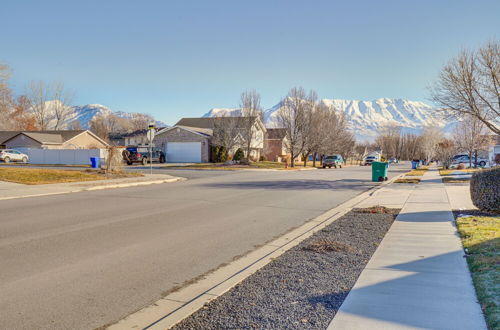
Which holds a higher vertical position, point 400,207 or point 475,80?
point 475,80

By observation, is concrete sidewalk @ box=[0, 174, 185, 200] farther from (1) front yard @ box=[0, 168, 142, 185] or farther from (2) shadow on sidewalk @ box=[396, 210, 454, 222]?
(2) shadow on sidewalk @ box=[396, 210, 454, 222]

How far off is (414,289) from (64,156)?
47.5 meters

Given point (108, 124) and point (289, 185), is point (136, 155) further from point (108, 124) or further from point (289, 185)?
point (108, 124)

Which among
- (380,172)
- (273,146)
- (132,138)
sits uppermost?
(132,138)

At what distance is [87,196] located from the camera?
589 inches

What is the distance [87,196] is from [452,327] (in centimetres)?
1379

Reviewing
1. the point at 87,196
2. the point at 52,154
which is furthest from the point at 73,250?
the point at 52,154

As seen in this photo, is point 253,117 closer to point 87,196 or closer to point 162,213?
point 87,196

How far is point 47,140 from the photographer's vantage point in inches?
2222

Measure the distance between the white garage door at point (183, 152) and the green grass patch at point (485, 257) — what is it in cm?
4400

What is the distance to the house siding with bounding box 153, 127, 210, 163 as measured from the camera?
51500 millimetres

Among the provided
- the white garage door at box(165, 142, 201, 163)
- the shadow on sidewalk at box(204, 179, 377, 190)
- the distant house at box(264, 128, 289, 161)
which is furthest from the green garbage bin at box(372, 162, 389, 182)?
the distant house at box(264, 128, 289, 161)

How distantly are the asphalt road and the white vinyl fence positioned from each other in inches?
1277

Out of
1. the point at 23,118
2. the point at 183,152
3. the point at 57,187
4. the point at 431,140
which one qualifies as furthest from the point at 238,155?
the point at 23,118
